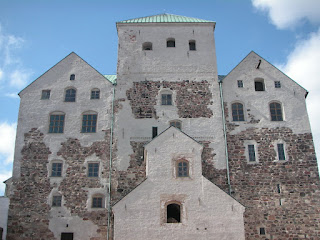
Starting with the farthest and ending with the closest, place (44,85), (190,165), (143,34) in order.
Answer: (143,34)
(44,85)
(190,165)

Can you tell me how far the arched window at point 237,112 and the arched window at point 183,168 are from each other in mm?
6041

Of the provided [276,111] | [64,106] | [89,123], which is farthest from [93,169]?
[276,111]

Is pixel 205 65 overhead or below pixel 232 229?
overhead

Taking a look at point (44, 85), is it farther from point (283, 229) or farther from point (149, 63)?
point (283, 229)

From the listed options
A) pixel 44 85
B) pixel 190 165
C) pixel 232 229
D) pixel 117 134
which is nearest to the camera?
pixel 232 229

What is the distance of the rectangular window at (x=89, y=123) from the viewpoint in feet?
85.6

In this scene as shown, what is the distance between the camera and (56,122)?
86.2 ft

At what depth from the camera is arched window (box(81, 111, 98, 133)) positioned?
85.5 ft

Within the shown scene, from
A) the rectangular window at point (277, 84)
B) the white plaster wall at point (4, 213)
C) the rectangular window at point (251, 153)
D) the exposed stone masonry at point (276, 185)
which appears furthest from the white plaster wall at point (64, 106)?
the rectangular window at point (277, 84)

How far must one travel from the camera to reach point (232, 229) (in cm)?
2109

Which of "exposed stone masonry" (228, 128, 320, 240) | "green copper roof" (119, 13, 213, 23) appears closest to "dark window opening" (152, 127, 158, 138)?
"exposed stone masonry" (228, 128, 320, 240)

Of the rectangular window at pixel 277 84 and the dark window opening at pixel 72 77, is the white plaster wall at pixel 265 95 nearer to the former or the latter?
the rectangular window at pixel 277 84

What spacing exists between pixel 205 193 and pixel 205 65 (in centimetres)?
1092

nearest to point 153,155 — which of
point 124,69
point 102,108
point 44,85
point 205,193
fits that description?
point 205,193
